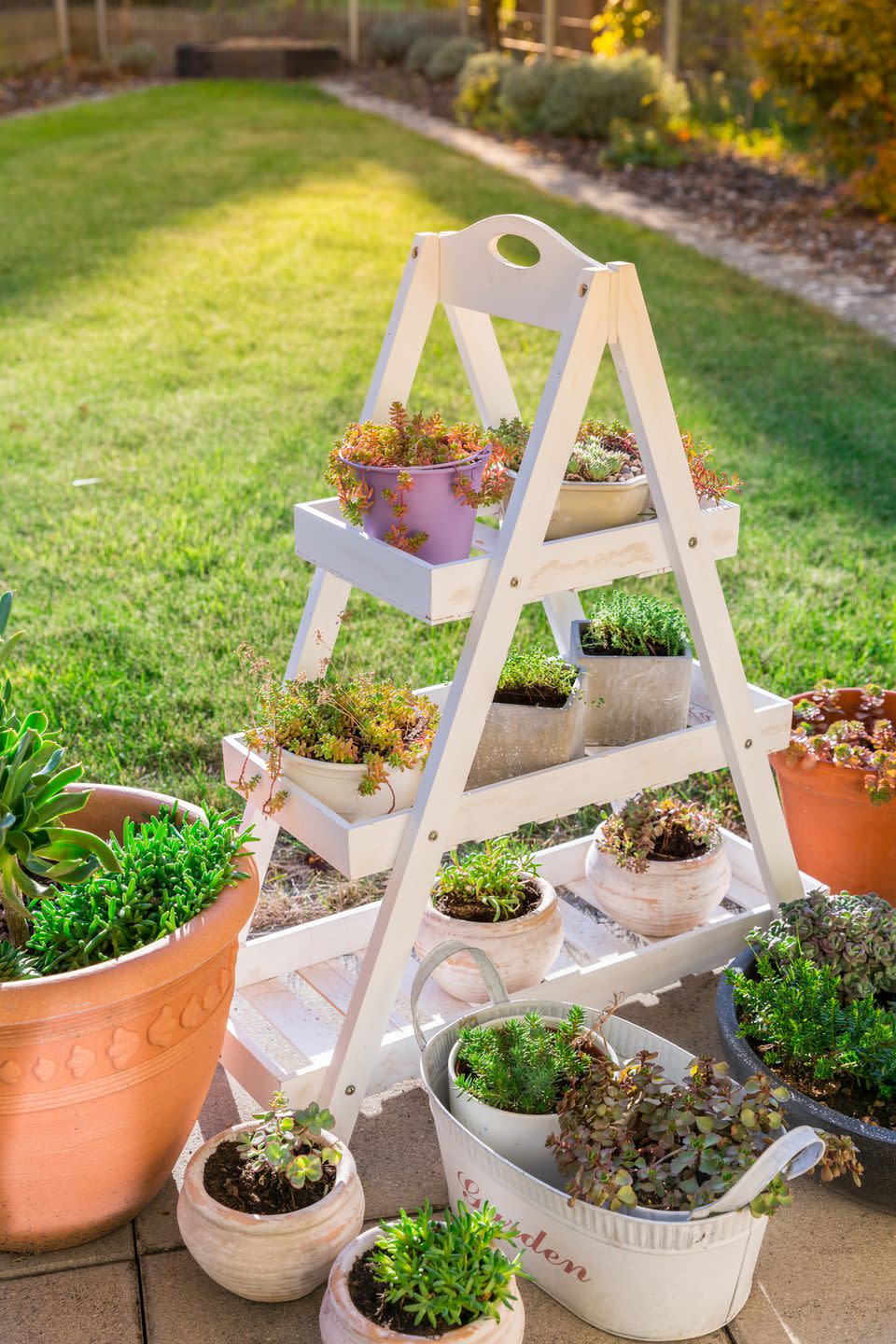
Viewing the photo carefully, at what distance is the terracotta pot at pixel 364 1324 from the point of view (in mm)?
1758

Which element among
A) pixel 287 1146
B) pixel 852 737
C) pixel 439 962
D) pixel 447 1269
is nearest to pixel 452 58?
pixel 852 737

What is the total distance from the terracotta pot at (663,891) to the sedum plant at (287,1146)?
2.85 ft

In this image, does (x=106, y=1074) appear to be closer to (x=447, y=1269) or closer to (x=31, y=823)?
(x=31, y=823)

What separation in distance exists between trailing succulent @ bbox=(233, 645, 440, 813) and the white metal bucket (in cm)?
54

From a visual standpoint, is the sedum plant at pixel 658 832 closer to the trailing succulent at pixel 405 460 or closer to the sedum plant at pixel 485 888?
the sedum plant at pixel 485 888

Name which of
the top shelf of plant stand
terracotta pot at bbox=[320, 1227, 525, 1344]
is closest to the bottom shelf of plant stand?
terracotta pot at bbox=[320, 1227, 525, 1344]

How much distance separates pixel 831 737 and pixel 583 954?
27.6 inches

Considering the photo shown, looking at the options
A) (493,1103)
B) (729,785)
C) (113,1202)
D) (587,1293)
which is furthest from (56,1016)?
(729,785)

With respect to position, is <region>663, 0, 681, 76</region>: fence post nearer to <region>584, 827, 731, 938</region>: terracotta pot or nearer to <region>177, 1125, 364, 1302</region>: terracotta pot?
<region>584, 827, 731, 938</region>: terracotta pot

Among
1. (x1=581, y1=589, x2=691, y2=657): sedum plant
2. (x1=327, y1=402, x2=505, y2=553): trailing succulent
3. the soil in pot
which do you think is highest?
(x1=327, y1=402, x2=505, y2=553): trailing succulent

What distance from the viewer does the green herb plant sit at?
207 cm

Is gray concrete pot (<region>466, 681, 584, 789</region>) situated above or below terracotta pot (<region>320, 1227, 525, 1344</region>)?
above

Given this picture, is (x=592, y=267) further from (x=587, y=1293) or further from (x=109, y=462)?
(x=109, y=462)

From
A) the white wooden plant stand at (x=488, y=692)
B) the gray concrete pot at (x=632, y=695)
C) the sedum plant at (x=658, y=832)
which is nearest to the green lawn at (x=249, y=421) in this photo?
the white wooden plant stand at (x=488, y=692)
